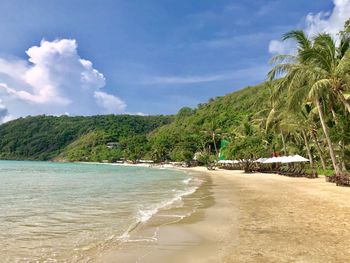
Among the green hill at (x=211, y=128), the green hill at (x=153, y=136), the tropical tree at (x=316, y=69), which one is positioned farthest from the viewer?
the green hill at (x=153, y=136)

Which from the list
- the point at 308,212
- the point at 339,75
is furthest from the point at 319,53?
the point at 308,212

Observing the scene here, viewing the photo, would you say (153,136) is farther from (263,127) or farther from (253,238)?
(253,238)

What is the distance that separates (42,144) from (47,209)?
644 ft

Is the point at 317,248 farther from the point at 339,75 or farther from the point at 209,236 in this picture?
the point at 339,75

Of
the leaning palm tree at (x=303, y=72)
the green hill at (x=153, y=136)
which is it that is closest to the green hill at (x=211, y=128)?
the green hill at (x=153, y=136)

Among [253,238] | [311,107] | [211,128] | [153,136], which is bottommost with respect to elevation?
[253,238]

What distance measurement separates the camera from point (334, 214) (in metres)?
11.0

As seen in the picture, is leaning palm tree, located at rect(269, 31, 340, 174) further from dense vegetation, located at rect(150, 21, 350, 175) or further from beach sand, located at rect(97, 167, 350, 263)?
beach sand, located at rect(97, 167, 350, 263)

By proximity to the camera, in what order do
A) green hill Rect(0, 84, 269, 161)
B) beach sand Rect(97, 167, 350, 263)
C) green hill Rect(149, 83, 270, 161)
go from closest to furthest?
beach sand Rect(97, 167, 350, 263) → green hill Rect(149, 83, 270, 161) → green hill Rect(0, 84, 269, 161)

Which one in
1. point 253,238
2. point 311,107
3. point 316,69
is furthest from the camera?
point 311,107

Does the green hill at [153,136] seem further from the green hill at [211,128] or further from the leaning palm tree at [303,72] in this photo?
the leaning palm tree at [303,72]

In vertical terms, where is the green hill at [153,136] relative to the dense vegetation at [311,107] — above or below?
above

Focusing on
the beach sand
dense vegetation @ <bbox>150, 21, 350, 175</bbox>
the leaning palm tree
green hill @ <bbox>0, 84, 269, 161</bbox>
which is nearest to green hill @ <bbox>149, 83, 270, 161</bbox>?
green hill @ <bbox>0, 84, 269, 161</bbox>

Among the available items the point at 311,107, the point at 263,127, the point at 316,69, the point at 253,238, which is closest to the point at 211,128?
the point at 263,127
